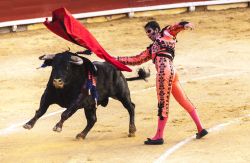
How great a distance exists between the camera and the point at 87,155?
804cm

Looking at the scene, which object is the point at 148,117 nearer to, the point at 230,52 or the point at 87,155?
the point at 87,155

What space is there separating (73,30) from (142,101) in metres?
2.89

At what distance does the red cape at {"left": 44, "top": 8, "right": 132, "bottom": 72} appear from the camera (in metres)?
8.45

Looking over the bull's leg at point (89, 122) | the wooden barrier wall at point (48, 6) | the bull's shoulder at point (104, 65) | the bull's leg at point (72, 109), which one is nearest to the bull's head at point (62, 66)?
the bull's leg at point (72, 109)

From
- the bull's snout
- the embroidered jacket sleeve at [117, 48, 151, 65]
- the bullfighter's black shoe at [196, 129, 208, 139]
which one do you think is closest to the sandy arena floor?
the bullfighter's black shoe at [196, 129, 208, 139]

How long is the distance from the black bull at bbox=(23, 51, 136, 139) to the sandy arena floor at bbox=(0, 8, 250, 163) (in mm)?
341

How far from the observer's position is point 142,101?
11141mm

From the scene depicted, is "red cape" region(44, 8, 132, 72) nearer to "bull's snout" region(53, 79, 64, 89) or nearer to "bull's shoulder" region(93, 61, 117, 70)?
"bull's shoulder" region(93, 61, 117, 70)

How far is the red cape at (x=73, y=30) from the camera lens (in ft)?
27.7

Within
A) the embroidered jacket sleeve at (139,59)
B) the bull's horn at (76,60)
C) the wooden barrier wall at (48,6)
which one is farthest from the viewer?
the wooden barrier wall at (48,6)

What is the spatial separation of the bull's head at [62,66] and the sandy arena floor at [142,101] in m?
0.69

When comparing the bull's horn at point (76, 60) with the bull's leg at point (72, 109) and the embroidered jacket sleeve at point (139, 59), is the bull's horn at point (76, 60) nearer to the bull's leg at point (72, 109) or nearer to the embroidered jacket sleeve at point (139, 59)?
the bull's leg at point (72, 109)

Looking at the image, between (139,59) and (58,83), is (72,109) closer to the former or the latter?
(58,83)

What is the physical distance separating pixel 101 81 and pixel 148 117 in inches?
Answer: 60.3
